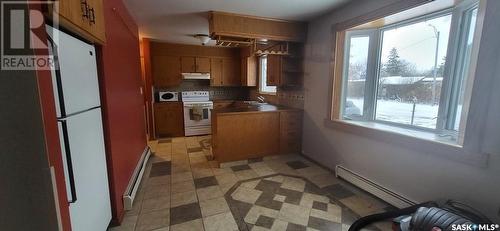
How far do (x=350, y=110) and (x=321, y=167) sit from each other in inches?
37.6

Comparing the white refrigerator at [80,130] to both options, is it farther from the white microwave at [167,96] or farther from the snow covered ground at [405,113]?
the white microwave at [167,96]

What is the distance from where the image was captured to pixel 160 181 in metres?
2.70

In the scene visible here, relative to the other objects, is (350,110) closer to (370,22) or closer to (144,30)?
(370,22)

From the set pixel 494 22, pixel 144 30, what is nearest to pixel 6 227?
pixel 494 22

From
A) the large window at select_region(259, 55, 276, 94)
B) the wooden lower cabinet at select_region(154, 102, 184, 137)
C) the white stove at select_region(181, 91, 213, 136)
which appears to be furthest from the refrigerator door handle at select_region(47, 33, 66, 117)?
the large window at select_region(259, 55, 276, 94)

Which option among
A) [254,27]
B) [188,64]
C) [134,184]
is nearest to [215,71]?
[188,64]

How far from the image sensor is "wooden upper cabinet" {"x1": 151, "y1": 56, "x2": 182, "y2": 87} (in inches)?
193

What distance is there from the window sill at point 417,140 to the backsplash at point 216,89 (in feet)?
12.4

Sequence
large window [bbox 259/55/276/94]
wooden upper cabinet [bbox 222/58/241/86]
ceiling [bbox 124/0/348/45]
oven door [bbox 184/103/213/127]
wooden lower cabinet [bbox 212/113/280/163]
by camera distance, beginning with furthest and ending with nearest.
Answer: wooden upper cabinet [bbox 222/58/241/86]
large window [bbox 259/55/276/94]
oven door [bbox 184/103/213/127]
wooden lower cabinet [bbox 212/113/280/163]
ceiling [bbox 124/0/348/45]

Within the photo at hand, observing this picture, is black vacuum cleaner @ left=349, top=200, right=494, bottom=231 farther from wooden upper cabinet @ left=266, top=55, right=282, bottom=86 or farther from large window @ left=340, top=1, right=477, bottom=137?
wooden upper cabinet @ left=266, top=55, right=282, bottom=86

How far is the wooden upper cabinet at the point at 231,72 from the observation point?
555 centimetres

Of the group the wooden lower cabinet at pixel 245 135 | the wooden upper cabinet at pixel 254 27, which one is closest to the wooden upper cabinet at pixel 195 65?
the wooden upper cabinet at pixel 254 27

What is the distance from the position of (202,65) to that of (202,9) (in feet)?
8.82
